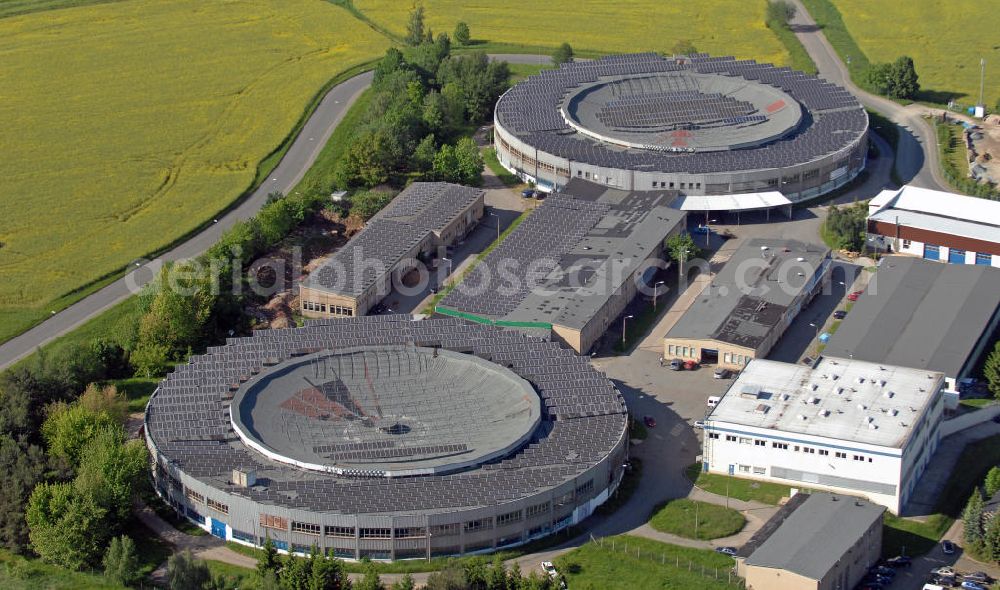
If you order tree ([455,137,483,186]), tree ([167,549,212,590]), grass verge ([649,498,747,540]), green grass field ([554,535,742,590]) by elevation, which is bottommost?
green grass field ([554,535,742,590])

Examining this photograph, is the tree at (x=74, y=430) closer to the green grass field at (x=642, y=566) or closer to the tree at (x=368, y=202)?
the green grass field at (x=642, y=566)

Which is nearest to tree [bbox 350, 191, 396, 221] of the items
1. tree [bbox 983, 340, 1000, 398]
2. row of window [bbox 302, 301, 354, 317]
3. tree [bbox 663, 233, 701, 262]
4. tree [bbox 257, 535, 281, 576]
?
row of window [bbox 302, 301, 354, 317]

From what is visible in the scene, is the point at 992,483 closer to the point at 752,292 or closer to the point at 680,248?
the point at 752,292

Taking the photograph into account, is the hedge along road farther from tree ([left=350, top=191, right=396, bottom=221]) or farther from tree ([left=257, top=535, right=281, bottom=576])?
tree ([left=257, top=535, right=281, bottom=576])

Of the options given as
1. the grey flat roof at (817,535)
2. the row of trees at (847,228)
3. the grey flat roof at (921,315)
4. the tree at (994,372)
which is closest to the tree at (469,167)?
the row of trees at (847,228)

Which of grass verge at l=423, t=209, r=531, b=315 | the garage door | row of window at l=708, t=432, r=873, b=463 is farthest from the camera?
the garage door

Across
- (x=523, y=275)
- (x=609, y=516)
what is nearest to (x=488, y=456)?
(x=609, y=516)

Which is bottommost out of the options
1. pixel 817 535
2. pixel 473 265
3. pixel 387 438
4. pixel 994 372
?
pixel 817 535

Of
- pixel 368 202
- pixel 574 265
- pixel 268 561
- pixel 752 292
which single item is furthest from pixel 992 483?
pixel 368 202
